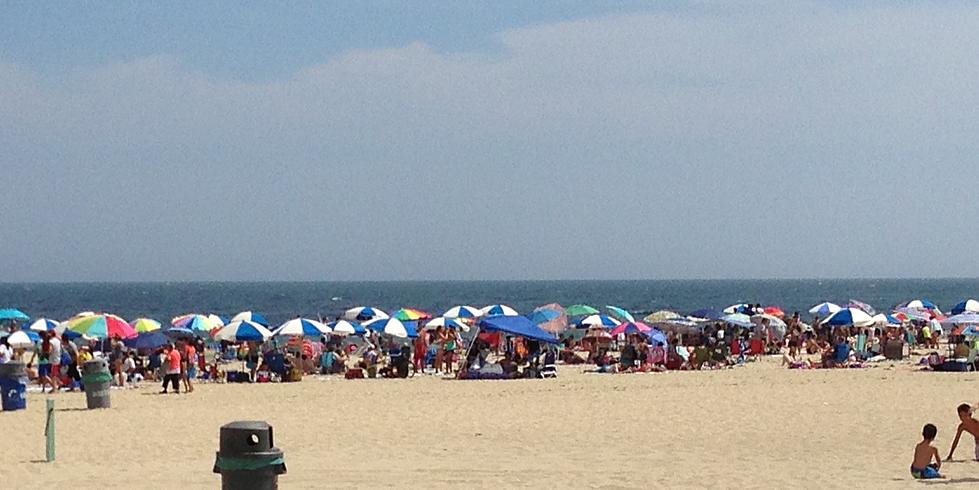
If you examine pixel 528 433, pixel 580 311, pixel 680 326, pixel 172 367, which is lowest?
pixel 528 433

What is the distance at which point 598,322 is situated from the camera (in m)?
31.0

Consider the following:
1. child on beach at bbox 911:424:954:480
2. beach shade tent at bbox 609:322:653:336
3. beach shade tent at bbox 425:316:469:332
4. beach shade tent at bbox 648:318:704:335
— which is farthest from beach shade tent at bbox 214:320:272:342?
child on beach at bbox 911:424:954:480

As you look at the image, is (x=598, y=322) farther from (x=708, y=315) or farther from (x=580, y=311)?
(x=708, y=315)

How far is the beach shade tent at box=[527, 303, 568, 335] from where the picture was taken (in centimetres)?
2867

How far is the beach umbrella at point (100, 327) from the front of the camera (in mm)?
25828

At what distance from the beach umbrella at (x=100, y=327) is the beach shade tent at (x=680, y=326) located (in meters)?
14.0

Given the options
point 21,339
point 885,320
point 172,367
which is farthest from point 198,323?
point 885,320

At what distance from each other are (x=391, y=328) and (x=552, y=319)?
3746 millimetres

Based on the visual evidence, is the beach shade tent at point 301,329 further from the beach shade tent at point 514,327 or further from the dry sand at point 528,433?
the beach shade tent at point 514,327

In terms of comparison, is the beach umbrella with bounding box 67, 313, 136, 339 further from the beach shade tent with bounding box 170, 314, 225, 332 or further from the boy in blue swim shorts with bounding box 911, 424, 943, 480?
the boy in blue swim shorts with bounding box 911, 424, 943, 480

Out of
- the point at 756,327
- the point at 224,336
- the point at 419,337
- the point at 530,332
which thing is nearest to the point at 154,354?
the point at 224,336

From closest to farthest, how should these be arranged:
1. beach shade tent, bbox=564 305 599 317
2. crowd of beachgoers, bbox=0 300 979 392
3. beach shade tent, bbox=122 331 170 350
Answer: crowd of beachgoers, bbox=0 300 979 392
beach shade tent, bbox=122 331 170 350
beach shade tent, bbox=564 305 599 317

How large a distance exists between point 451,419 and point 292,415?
236 cm

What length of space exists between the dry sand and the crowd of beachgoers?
5.56ft
